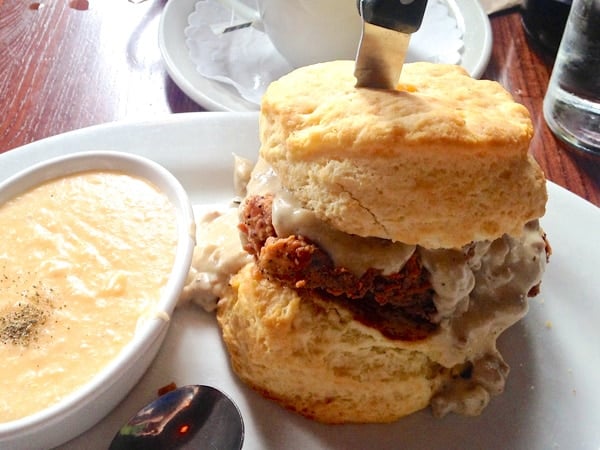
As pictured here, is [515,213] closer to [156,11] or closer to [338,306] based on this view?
[338,306]

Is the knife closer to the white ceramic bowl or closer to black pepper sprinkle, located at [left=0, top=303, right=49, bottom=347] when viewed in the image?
the white ceramic bowl

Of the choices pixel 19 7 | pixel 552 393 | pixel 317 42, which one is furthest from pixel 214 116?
pixel 19 7

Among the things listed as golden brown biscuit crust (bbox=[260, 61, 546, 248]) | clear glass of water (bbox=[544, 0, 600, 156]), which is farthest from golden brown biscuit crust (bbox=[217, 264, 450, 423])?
clear glass of water (bbox=[544, 0, 600, 156])

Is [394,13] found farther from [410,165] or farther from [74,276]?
[74,276]

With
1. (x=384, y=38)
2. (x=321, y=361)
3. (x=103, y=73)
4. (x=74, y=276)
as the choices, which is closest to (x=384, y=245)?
(x=321, y=361)

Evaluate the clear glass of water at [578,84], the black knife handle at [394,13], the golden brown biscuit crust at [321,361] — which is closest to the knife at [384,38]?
the black knife handle at [394,13]
